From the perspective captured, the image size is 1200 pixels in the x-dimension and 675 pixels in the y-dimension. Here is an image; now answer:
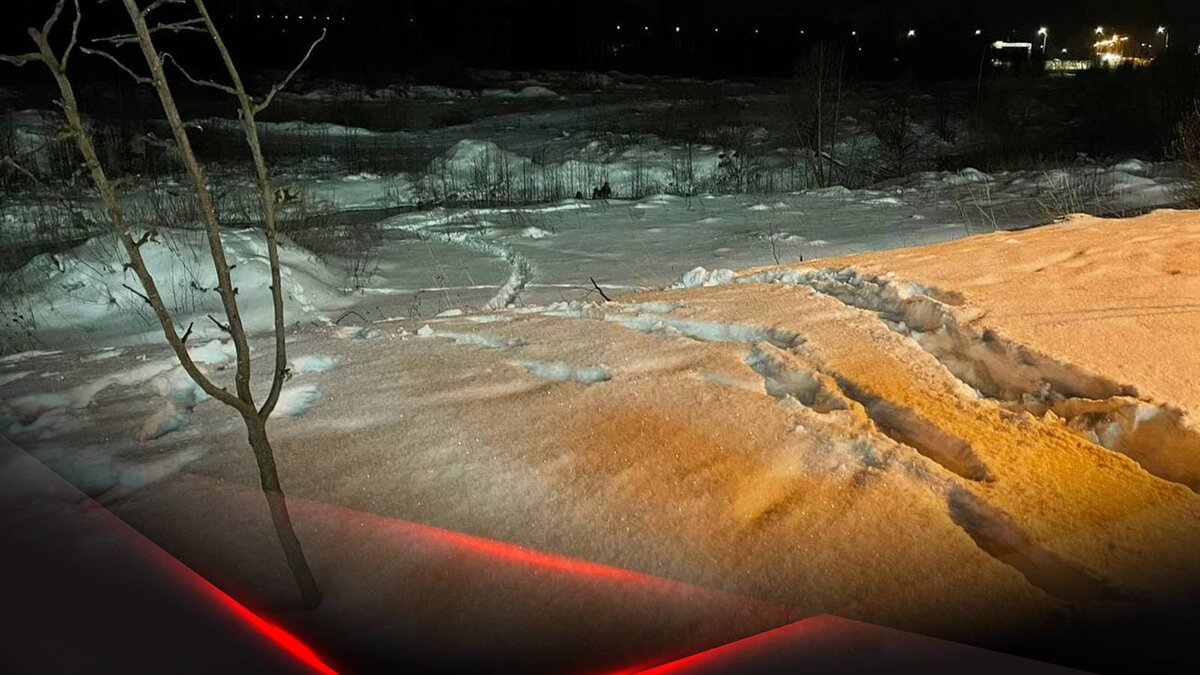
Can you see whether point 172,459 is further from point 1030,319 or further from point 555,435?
point 1030,319

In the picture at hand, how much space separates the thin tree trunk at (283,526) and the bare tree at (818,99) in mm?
16080

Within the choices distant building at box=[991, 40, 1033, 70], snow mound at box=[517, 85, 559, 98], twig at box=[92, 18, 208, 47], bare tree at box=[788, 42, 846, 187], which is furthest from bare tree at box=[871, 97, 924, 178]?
distant building at box=[991, 40, 1033, 70]

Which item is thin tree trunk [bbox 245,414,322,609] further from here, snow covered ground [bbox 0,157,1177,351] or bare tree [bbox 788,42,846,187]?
bare tree [bbox 788,42,846,187]

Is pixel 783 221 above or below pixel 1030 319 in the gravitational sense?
below

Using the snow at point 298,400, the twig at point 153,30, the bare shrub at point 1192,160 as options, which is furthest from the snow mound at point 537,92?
the twig at point 153,30

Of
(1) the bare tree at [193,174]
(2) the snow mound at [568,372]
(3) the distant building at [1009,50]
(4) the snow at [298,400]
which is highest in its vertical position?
(3) the distant building at [1009,50]

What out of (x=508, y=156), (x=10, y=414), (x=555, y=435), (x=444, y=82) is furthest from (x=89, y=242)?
(x=444, y=82)

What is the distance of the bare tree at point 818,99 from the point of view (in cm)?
1791

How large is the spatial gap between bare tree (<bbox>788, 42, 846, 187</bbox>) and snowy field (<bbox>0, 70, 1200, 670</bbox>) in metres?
12.1

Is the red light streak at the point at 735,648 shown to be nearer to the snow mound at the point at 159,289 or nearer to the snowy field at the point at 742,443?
the snowy field at the point at 742,443

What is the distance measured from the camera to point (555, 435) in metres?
2.95

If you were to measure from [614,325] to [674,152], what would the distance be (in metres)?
17.0

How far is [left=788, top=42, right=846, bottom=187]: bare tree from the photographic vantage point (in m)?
17.9

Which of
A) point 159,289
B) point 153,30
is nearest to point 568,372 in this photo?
point 153,30
